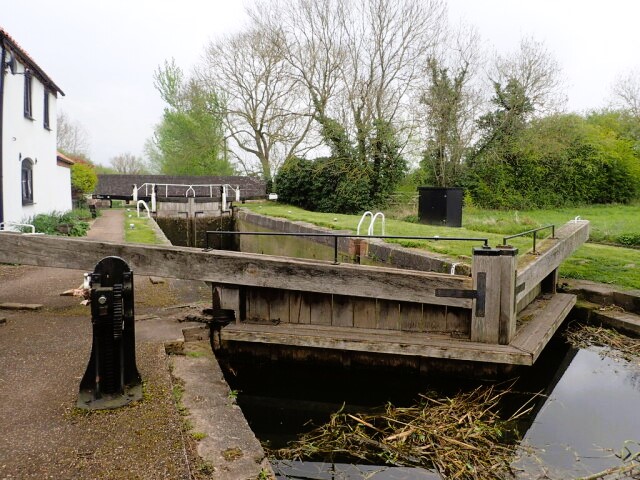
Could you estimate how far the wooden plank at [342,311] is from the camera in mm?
5176

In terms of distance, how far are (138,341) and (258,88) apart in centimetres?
2549

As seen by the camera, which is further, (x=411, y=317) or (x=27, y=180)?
(x=27, y=180)

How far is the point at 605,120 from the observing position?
1005 inches

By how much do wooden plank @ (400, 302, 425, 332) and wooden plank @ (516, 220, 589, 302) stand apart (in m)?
0.96

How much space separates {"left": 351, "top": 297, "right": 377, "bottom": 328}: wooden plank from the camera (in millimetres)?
5133

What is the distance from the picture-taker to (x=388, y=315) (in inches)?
201

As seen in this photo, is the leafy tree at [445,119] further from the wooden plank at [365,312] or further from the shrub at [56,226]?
the wooden plank at [365,312]

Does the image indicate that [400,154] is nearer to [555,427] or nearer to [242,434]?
[555,427]

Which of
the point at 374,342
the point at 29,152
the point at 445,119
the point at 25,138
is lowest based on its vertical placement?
the point at 374,342

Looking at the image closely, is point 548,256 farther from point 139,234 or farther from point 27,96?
point 27,96

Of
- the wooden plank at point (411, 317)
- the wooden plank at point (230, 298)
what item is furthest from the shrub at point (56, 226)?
the wooden plank at point (411, 317)

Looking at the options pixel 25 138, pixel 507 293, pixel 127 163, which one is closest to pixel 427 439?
pixel 507 293

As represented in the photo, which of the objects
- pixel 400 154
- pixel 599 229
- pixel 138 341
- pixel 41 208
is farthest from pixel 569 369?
pixel 400 154

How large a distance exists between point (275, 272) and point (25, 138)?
33.9ft
